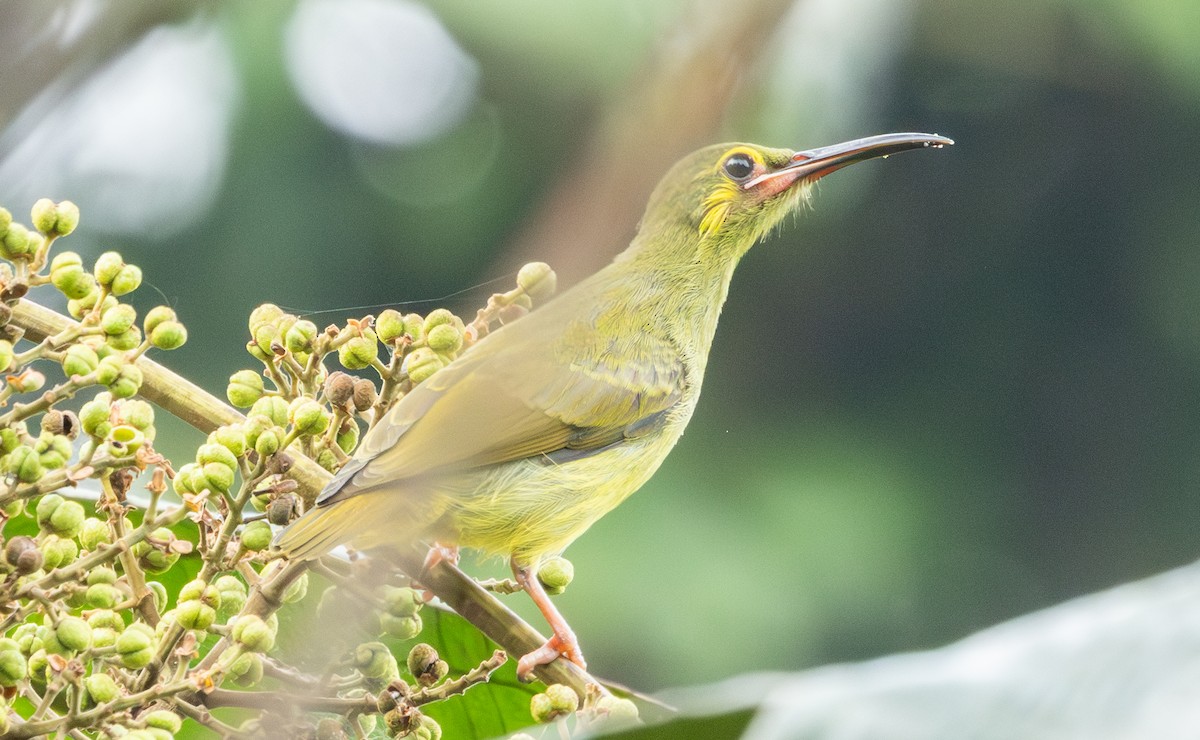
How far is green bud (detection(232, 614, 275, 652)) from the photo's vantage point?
1167 mm

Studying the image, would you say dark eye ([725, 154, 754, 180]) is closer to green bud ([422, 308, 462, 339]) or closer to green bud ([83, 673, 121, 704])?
green bud ([422, 308, 462, 339])

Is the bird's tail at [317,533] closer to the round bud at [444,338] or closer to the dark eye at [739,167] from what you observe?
the round bud at [444,338]

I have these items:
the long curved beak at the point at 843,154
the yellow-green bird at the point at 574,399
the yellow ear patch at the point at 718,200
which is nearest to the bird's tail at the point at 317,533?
the yellow-green bird at the point at 574,399

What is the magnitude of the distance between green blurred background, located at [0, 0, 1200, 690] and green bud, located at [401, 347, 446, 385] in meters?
1.49

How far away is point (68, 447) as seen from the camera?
3.87 feet

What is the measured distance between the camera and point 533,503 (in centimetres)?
215

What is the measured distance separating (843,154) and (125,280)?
1327mm

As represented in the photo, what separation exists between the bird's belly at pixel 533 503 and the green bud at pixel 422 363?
2.25 ft

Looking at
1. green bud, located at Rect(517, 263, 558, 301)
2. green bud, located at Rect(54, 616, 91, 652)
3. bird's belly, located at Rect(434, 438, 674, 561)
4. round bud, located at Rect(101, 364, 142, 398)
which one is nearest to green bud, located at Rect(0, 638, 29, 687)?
green bud, located at Rect(54, 616, 91, 652)

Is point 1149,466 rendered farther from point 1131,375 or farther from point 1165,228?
point 1165,228

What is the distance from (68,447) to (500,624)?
0.46 meters

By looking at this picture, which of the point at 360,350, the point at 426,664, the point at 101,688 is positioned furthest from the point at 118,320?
the point at 426,664

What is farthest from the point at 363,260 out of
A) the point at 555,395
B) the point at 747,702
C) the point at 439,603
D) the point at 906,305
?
the point at 747,702

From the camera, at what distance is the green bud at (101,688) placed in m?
1.15
